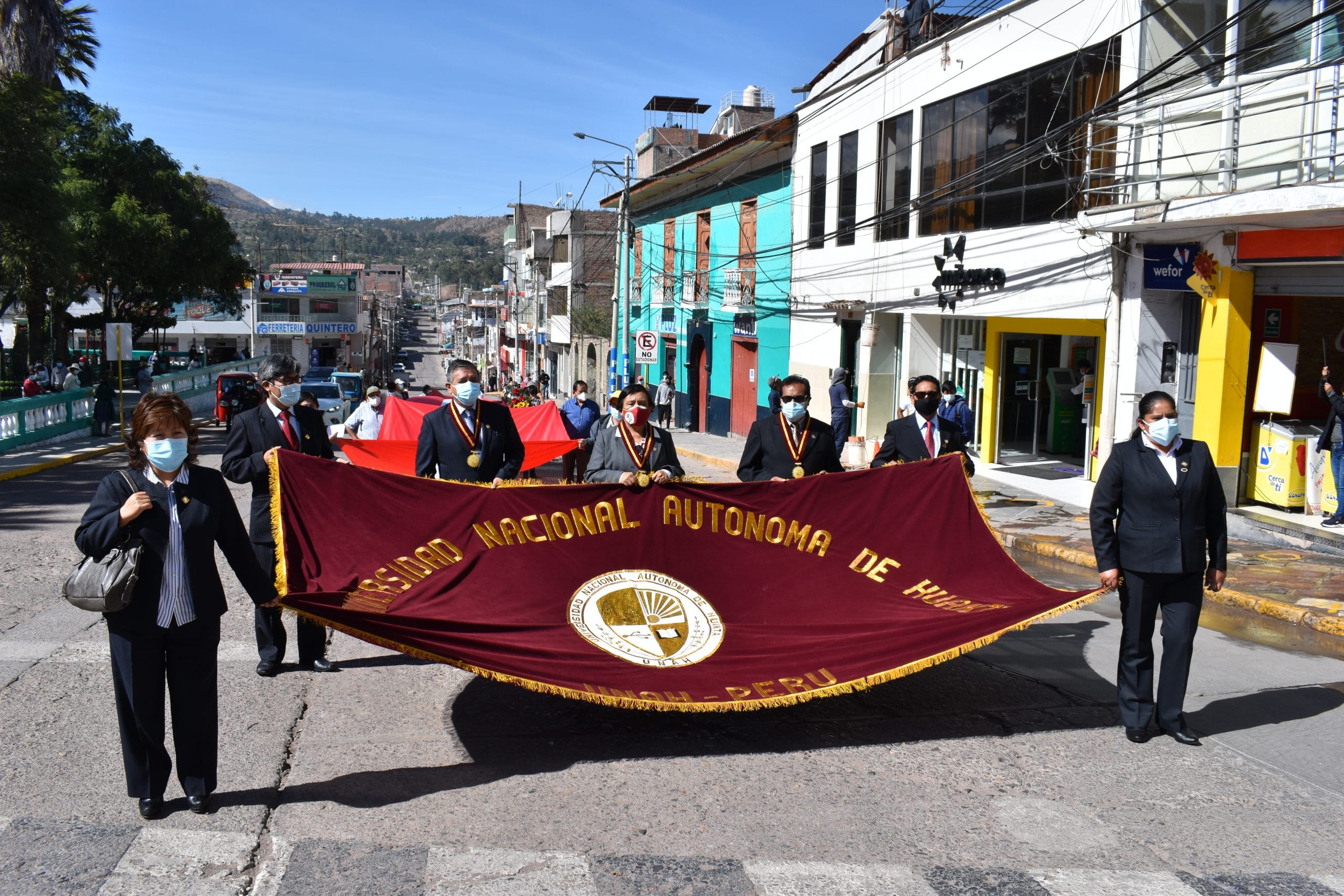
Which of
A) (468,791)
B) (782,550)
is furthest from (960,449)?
(468,791)

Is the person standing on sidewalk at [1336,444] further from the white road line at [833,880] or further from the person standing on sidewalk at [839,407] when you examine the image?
the white road line at [833,880]

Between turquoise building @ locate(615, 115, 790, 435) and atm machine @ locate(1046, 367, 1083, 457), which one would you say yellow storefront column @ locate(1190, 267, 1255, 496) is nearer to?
atm machine @ locate(1046, 367, 1083, 457)

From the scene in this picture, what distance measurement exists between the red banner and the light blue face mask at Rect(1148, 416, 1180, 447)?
906cm

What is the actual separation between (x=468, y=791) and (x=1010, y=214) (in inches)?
586

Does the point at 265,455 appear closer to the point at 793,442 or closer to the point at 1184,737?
the point at 793,442

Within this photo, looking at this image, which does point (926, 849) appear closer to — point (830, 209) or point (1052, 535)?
point (1052, 535)

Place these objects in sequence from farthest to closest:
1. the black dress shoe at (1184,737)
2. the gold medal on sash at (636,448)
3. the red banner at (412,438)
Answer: the red banner at (412,438) < the gold medal on sash at (636,448) < the black dress shoe at (1184,737)

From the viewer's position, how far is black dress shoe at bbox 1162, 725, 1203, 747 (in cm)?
624

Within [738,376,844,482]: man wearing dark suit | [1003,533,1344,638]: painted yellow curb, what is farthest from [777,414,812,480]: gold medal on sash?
[1003,533,1344,638]: painted yellow curb

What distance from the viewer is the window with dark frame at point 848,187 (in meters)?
23.3

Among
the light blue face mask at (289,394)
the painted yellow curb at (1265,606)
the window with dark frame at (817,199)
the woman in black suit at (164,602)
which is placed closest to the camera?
the woman in black suit at (164,602)

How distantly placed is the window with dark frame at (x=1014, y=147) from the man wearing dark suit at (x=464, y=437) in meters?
9.32

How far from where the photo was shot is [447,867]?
4.65 metres

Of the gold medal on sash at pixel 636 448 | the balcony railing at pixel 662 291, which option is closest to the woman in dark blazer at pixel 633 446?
the gold medal on sash at pixel 636 448
